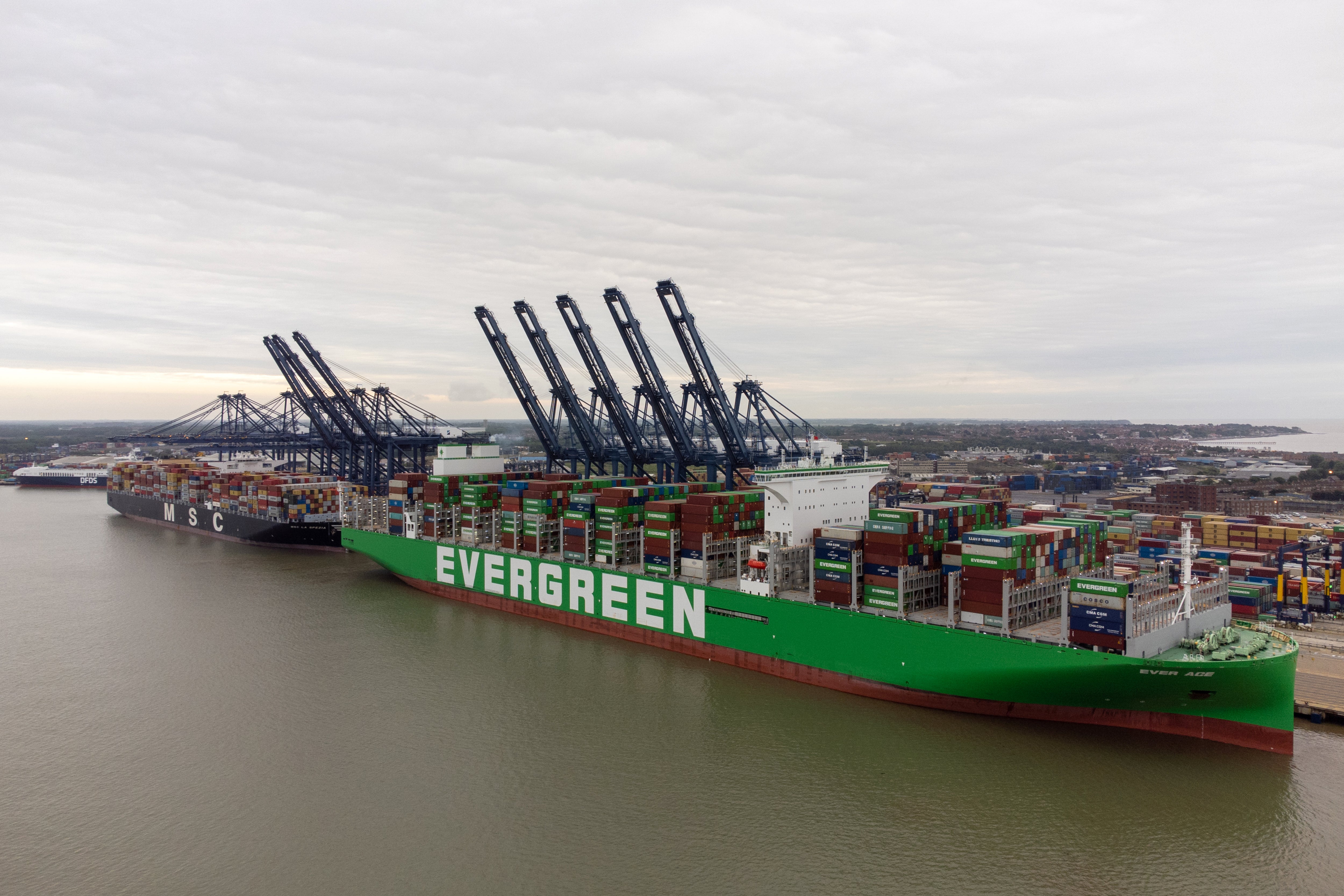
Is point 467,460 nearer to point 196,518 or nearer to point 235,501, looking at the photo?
point 235,501

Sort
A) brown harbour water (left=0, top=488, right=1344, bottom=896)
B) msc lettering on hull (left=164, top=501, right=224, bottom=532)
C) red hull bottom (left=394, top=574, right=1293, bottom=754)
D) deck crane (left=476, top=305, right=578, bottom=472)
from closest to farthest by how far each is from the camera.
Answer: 1. brown harbour water (left=0, top=488, right=1344, bottom=896)
2. red hull bottom (left=394, top=574, right=1293, bottom=754)
3. deck crane (left=476, top=305, right=578, bottom=472)
4. msc lettering on hull (left=164, top=501, right=224, bottom=532)

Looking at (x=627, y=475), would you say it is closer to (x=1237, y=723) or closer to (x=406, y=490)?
(x=406, y=490)

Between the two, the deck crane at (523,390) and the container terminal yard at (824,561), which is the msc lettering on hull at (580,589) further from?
the deck crane at (523,390)

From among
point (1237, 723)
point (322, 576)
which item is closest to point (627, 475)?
point (322, 576)

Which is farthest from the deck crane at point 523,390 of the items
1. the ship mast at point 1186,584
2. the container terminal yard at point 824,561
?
the ship mast at point 1186,584

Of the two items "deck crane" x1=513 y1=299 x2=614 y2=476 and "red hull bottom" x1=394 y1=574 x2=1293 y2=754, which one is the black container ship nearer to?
"deck crane" x1=513 y1=299 x2=614 y2=476

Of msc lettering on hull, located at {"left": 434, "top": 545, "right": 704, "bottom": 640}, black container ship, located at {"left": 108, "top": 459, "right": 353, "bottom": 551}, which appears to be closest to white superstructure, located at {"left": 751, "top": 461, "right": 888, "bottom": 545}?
msc lettering on hull, located at {"left": 434, "top": 545, "right": 704, "bottom": 640}
